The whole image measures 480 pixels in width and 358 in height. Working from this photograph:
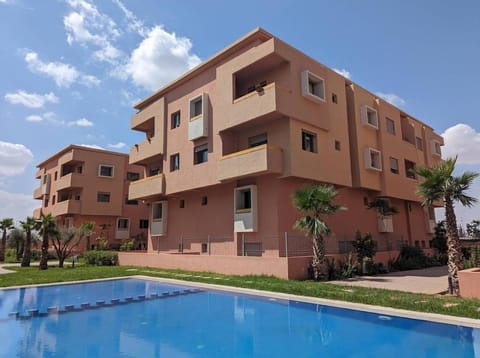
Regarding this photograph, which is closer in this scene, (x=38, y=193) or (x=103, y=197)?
(x=103, y=197)

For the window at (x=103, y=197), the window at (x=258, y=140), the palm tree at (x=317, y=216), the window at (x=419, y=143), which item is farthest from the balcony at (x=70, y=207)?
the window at (x=419, y=143)

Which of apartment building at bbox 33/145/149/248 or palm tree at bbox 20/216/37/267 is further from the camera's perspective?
apartment building at bbox 33/145/149/248

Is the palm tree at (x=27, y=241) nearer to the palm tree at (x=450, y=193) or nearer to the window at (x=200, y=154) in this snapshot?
the window at (x=200, y=154)

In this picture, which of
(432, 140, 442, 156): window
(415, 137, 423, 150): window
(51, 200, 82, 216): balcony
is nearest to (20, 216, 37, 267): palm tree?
(51, 200, 82, 216): balcony

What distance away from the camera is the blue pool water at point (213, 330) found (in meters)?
7.03

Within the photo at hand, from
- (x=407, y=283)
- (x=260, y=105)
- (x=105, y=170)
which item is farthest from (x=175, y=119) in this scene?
(x=105, y=170)

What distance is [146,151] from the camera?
26.5 metres

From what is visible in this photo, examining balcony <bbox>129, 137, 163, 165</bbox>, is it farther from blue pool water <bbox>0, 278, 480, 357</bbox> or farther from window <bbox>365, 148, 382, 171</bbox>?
blue pool water <bbox>0, 278, 480, 357</bbox>

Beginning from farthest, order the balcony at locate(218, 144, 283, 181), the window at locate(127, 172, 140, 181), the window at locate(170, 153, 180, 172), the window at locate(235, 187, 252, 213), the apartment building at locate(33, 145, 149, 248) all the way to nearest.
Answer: the window at locate(127, 172, 140, 181), the apartment building at locate(33, 145, 149, 248), the window at locate(170, 153, 180, 172), the window at locate(235, 187, 252, 213), the balcony at locate(218, 144, 283, 181)

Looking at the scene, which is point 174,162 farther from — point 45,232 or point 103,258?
point 45,232

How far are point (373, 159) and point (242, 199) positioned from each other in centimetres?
984

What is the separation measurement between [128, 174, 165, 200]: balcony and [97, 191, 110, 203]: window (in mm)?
12737

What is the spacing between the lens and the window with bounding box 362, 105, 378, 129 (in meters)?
22.8

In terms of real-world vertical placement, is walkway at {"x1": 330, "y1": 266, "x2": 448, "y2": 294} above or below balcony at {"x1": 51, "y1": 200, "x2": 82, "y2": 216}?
below
